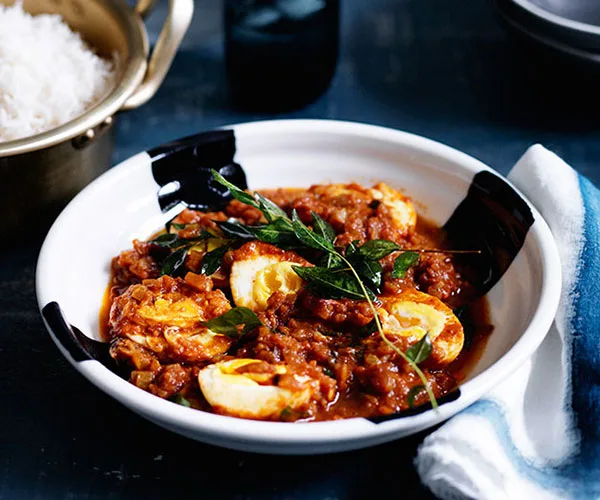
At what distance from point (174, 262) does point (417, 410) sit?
92 cm

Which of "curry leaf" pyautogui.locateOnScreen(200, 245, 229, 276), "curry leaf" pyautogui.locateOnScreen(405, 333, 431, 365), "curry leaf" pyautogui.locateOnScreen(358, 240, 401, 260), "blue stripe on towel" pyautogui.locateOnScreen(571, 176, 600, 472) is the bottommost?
"blue stripe on towel" pyautogui.locateOnScreen(571, 176, 600, 472)

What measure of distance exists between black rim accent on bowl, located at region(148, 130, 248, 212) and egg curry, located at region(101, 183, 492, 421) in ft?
0.59

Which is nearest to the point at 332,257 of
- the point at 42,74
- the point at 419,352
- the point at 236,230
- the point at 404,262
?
the point at 404,262

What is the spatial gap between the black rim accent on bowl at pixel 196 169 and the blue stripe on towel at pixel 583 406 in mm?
1187

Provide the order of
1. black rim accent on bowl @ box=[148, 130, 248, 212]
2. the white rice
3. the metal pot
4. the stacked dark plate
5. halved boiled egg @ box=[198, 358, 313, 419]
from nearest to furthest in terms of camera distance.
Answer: halved boiled egg @ box=[198, 358, 313, 419]
the metal pot
black rim accent on bowl @ box=[148, 130, 248, 212]
the white rice
the stacked dark plate

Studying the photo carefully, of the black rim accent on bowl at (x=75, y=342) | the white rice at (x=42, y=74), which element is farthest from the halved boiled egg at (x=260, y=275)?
the white rice at (x=42, y=74)

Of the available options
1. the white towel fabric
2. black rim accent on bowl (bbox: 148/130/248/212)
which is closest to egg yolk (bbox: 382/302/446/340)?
the white towel fabric

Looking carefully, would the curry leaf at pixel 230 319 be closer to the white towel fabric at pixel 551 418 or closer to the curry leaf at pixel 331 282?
the curry leaf at pixel 331 282

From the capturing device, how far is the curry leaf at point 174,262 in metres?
2.56

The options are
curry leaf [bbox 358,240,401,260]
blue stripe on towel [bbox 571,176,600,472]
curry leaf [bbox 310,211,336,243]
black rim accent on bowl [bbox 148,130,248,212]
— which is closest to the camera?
blue stripe on towel [bbox 571,176,600,472]

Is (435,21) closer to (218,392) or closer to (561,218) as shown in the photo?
(561,218)

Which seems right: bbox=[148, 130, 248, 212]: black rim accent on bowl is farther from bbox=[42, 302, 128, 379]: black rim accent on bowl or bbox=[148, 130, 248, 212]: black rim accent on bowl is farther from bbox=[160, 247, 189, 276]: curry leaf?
bbox=[42, 302, 128, 379]: black rim accent on bowl

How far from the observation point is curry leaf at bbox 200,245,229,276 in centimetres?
252

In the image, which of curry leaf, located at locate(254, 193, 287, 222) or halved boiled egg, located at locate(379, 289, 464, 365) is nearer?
halved boiled egg, located at locate(379, 289, 464, 365)
